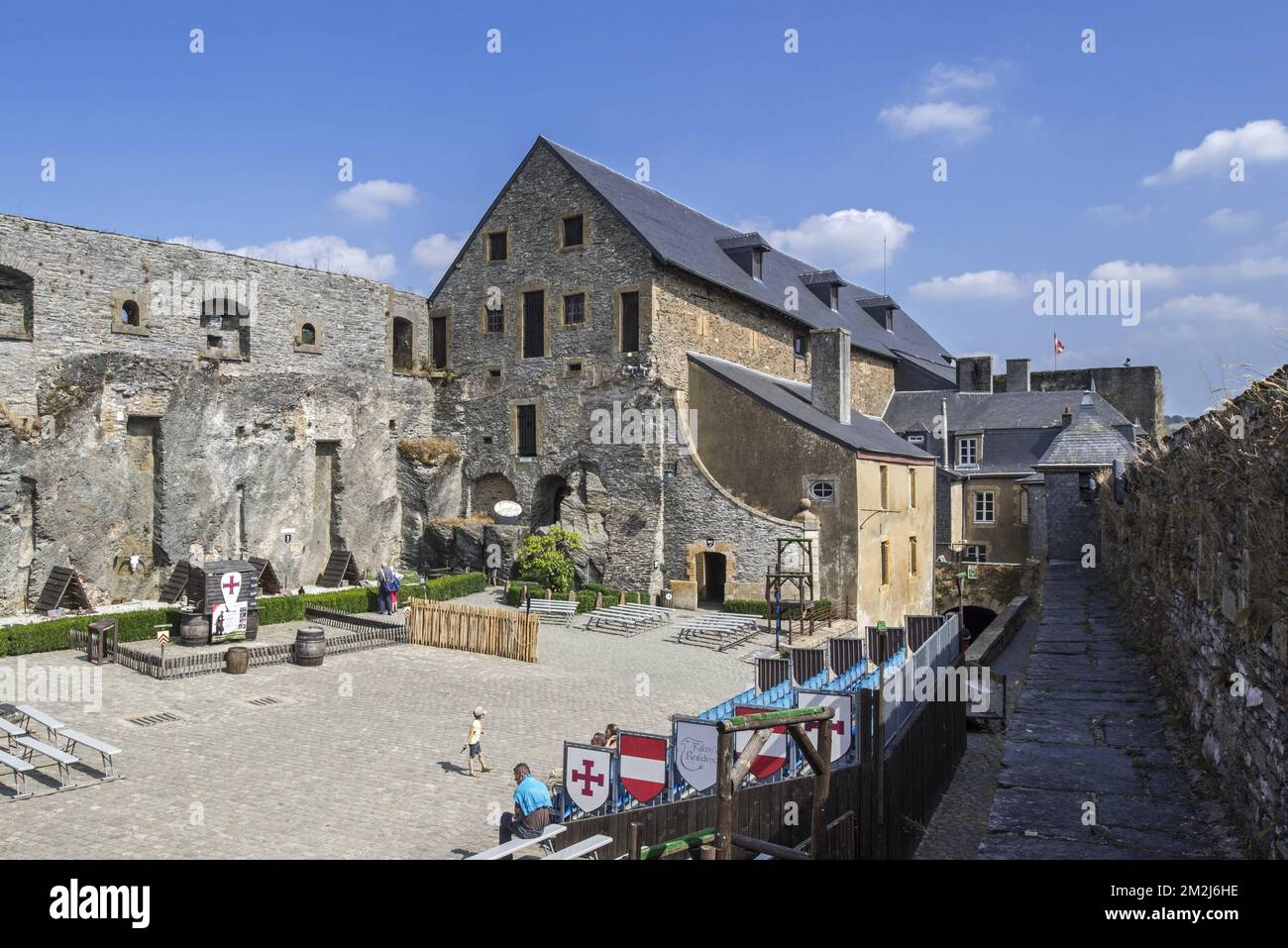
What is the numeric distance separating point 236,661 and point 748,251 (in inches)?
963

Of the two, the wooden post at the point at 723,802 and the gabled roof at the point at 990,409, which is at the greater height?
the gabled roof at the point at 990,409

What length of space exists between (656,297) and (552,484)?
27.1ft

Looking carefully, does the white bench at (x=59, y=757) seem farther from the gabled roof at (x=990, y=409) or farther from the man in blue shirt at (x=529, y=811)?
the gabled roof at (x=990, y=409)

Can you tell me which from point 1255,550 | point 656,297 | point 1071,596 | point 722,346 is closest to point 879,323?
point 722,346

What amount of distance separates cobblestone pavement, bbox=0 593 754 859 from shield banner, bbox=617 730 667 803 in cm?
223

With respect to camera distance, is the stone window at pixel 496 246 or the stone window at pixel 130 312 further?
the stone window at pixel 496 246

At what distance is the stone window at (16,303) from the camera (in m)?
26.0

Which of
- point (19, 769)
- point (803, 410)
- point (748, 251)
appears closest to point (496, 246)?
point (748, 251)

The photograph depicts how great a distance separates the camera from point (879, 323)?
4884cm

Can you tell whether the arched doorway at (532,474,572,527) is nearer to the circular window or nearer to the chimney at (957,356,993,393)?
the circular window

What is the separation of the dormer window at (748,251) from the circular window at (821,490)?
36.0ft

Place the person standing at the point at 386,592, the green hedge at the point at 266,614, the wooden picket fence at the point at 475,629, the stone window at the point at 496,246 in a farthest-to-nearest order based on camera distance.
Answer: the stone window at the point at 496,246, the person standing at the point at 386,592, the wooden picket fence at the point at 475,629, the green hedge at the point at 266,614

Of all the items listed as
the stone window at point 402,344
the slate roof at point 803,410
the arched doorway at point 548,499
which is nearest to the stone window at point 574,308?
the slate roof at point 803,410
